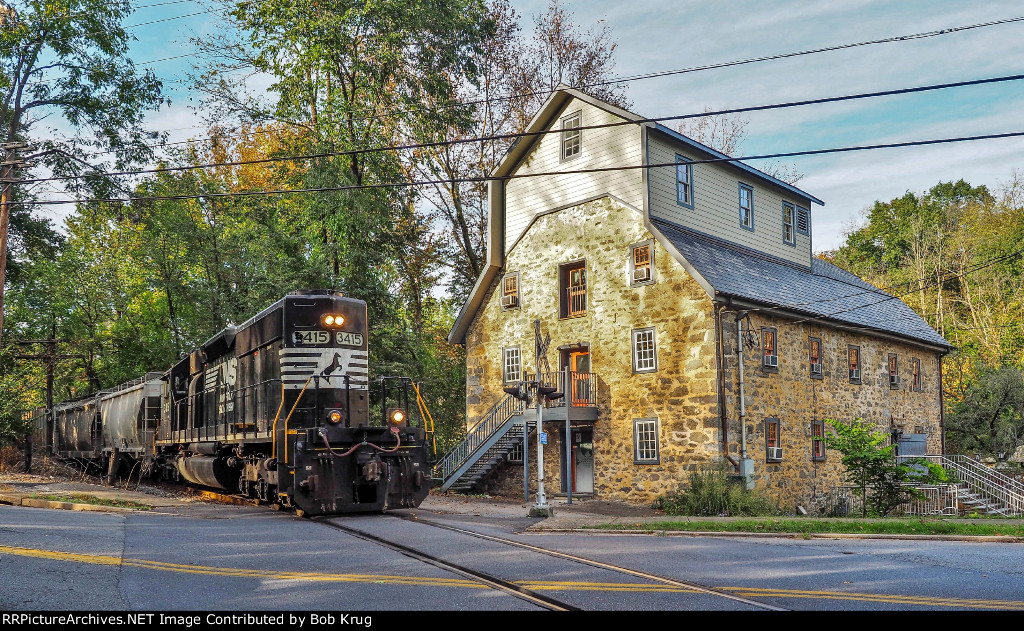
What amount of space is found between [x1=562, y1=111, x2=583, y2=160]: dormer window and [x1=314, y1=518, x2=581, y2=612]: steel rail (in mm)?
17216

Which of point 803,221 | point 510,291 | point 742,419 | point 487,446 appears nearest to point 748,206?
point 803,221

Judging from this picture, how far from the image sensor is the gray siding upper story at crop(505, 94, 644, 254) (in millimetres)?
25547

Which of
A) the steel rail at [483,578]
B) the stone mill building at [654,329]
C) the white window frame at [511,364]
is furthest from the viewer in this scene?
the white window frame at [511,364]

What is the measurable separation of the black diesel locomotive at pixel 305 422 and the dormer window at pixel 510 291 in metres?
10.5

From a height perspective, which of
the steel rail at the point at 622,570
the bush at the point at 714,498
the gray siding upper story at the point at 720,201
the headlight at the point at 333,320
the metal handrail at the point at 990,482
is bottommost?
the metal handrail at the point at 990,482

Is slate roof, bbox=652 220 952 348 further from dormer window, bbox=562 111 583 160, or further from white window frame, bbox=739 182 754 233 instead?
dormer window, bbox=562 111 583 160

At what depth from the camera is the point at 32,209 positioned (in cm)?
3453

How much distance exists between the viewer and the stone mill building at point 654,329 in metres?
23.6

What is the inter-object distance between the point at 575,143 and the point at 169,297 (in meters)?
24.4

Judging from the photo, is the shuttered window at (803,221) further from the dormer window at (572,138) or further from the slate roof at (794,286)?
the dormer window at (572,138)

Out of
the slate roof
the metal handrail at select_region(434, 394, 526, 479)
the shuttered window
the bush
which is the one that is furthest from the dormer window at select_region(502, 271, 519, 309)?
the shuttered window

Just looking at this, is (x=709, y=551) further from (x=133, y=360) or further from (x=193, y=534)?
(x=133, y=360)

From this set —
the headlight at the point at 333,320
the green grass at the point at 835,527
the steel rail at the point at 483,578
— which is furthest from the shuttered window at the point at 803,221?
the steel rail at the point at 483,578

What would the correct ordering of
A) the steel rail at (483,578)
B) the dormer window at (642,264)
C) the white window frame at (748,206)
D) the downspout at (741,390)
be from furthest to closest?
the white window frame at (748,206) → the dormer window at (642,264) → the downspout at (741,390) → the steel rail at (483,578)
